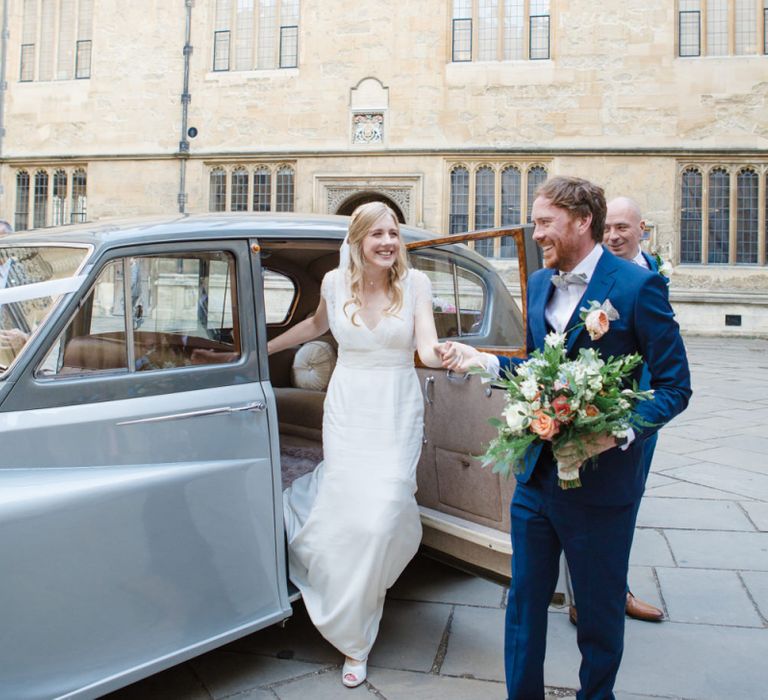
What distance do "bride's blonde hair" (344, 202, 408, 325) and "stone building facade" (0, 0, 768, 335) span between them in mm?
13303

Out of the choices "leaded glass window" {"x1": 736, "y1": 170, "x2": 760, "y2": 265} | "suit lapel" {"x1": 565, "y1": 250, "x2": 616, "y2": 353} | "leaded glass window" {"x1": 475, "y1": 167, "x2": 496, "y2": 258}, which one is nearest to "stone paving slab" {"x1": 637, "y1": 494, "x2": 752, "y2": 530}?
"suit lapel" {"x1": 565, "y1": 250, "x2": 616, "y2": 353}

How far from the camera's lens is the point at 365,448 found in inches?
116

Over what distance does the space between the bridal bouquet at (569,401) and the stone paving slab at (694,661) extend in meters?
1.31

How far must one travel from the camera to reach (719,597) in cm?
354

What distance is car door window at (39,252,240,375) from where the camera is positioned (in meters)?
2.51

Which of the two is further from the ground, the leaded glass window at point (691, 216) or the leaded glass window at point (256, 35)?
the leaded glass window at point (256, 35)

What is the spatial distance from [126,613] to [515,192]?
51.1 feet

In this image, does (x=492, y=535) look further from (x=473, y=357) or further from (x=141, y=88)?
(x=141, y=88)

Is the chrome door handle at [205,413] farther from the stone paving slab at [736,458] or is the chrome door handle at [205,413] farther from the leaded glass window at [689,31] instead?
the leaded glass window at [689,31]

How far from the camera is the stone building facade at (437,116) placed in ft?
53.2

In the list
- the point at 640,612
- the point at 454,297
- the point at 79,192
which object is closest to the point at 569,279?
the point at 454,297

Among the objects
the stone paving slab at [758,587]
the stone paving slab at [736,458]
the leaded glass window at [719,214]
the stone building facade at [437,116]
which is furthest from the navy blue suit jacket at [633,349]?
the leaded glass window at [719,214]

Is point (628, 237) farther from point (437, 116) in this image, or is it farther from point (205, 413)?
point (437, 116)

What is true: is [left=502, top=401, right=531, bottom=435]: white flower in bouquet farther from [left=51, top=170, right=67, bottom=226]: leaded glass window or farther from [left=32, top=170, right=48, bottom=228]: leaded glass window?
[left=32, top=170, right=48, bottom=228]: leaded glass window
